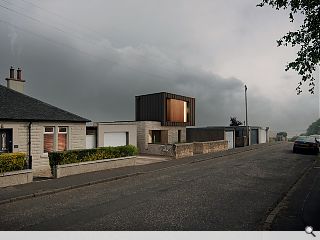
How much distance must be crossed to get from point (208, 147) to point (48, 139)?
15.7 meters

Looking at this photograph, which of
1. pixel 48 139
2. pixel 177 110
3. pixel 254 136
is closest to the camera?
pixel 48 139

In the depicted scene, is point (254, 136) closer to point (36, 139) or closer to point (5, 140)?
point (36, 139)

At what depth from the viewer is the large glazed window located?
1232 inches

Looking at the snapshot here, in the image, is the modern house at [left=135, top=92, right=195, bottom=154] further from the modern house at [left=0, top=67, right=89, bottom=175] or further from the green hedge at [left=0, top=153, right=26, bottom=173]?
the green hedge at [left=0, top=153, right=26, bottom=173]

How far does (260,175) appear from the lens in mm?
15266

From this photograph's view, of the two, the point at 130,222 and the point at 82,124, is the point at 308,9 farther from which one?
the point at 82,124

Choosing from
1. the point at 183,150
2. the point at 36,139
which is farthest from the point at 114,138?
the point at 36,139

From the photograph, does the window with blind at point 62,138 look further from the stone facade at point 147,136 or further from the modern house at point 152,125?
the stone facade at point 147,136

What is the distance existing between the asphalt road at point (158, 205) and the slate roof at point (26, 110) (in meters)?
7.07

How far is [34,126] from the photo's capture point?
57.0ft

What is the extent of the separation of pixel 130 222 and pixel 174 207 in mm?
1929

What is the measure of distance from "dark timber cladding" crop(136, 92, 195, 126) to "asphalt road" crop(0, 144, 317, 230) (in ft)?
53.9

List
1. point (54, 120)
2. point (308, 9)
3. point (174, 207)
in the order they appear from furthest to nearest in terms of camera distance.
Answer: point (54, 120)
point (308, 9)
point (174, 207)
